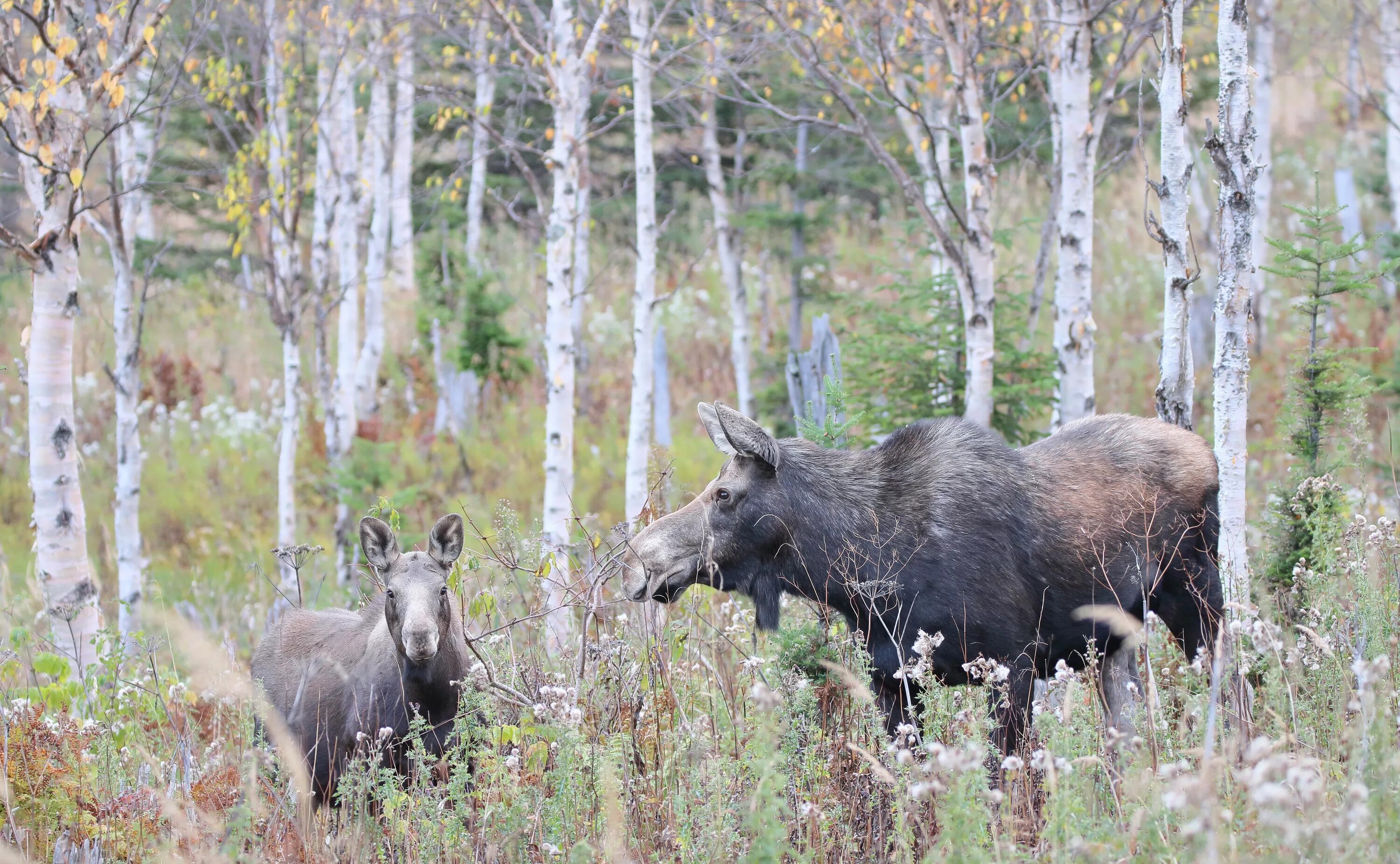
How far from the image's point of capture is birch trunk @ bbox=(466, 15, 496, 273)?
10.9m

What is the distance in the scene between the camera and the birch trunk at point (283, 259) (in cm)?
1056

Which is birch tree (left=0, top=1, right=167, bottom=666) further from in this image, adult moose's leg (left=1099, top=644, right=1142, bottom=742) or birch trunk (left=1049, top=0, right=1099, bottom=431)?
birch trunk (left=1049, top=0, right=1099, bottom=431)

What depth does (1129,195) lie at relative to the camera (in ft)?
71.6

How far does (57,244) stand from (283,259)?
16.9ft

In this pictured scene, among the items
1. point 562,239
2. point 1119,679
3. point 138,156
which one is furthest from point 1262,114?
point 138,156

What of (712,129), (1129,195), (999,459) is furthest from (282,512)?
(1129,195)

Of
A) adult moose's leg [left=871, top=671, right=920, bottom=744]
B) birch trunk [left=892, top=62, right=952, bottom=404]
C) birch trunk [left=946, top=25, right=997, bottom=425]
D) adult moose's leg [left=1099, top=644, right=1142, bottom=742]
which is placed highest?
birch trunk [left=892, top=62, right=952, bottom=404]

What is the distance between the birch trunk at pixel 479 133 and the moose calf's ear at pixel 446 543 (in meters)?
4.65

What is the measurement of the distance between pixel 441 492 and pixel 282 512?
293 centimetres

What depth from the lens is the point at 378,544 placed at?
5.19 meters

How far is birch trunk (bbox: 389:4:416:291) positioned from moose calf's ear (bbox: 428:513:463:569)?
26.4ft

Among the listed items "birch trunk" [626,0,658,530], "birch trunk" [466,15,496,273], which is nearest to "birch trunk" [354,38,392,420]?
"birch trunk" [466,15,496,273]

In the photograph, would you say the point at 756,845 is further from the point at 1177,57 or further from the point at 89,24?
the point at 89,24

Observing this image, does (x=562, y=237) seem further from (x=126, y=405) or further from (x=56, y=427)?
(x=126, y=405)
